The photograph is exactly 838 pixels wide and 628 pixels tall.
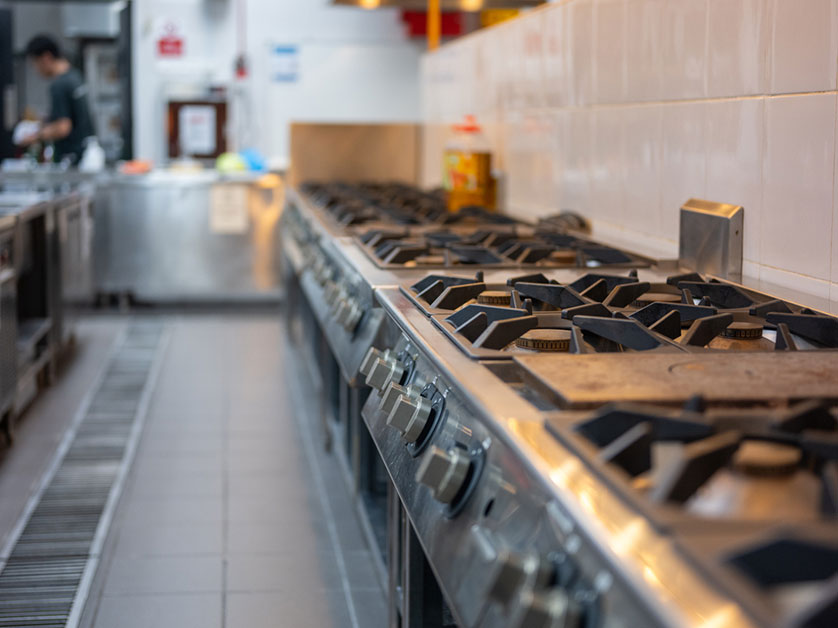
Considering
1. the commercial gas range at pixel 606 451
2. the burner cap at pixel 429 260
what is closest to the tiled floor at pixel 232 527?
the commercial gas range at pixel 606 451

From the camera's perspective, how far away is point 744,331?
1451 mm

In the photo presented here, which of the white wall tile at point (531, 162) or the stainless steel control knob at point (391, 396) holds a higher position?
the white wall tile at point (531, 162)

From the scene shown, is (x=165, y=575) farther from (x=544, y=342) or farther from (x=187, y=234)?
(x=187, y=234)

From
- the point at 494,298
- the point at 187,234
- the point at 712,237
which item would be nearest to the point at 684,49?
the point at 712,237

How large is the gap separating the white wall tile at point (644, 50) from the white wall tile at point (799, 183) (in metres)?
Answer: 0.54

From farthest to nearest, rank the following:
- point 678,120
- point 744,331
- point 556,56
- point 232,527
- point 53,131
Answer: point 53,131, point 556,56, point 232,527, point 678,120, point 744,331

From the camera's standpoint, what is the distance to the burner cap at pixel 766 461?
0.83 meters

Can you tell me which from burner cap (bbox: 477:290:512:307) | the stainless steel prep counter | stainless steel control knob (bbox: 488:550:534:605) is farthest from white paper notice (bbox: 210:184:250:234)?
stainless steel control knob (bbox: 488:550:534:605)

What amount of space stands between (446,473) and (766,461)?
14.4 inches

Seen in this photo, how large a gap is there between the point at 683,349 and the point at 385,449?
0.48 m

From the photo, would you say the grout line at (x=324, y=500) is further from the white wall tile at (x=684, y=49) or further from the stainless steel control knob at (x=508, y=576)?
the stainless steel control knob at (x=508, y=576)

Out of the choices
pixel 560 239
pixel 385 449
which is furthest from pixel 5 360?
pixel 385 449

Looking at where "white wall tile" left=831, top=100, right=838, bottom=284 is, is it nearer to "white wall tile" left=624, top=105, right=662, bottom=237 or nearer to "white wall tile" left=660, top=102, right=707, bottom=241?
"white wall tile" left=660, top=102, right=707, bottom=241

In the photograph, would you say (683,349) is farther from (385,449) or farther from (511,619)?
(511,619)
